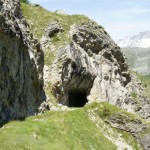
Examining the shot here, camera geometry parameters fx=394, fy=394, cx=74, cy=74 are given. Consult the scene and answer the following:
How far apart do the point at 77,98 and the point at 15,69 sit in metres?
41.3

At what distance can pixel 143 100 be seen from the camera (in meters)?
92.6

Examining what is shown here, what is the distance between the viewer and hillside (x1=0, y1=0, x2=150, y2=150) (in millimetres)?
35781

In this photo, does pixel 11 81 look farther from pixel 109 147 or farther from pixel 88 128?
pixel 109 147

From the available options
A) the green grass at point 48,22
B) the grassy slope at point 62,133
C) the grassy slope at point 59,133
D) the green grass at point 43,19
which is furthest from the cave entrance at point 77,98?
the grassy slope at point 59,133

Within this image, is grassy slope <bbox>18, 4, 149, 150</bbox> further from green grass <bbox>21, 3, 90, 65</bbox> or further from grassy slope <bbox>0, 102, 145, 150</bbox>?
green grass <bbox>21, 3, 90, 65</bbox>

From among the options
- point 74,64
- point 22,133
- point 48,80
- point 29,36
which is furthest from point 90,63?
point 22,133

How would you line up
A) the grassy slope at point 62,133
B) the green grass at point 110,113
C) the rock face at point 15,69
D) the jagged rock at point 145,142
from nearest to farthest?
the grassy slope at point 62,133
the rock face at point 15,69
the jagged rock at point 145,142
the green grass at point 110,113

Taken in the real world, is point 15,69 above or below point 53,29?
Result: below

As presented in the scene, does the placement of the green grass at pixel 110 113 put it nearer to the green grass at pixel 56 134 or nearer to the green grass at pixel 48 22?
the green grass at pixel 56 134

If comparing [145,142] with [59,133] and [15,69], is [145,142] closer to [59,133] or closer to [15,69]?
[59,133]

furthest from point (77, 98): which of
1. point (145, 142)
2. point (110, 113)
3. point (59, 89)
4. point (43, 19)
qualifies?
point (145, 142)

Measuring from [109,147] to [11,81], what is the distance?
39.1 feet

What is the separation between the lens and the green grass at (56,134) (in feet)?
101

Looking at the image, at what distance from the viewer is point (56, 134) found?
3522 centimetres
